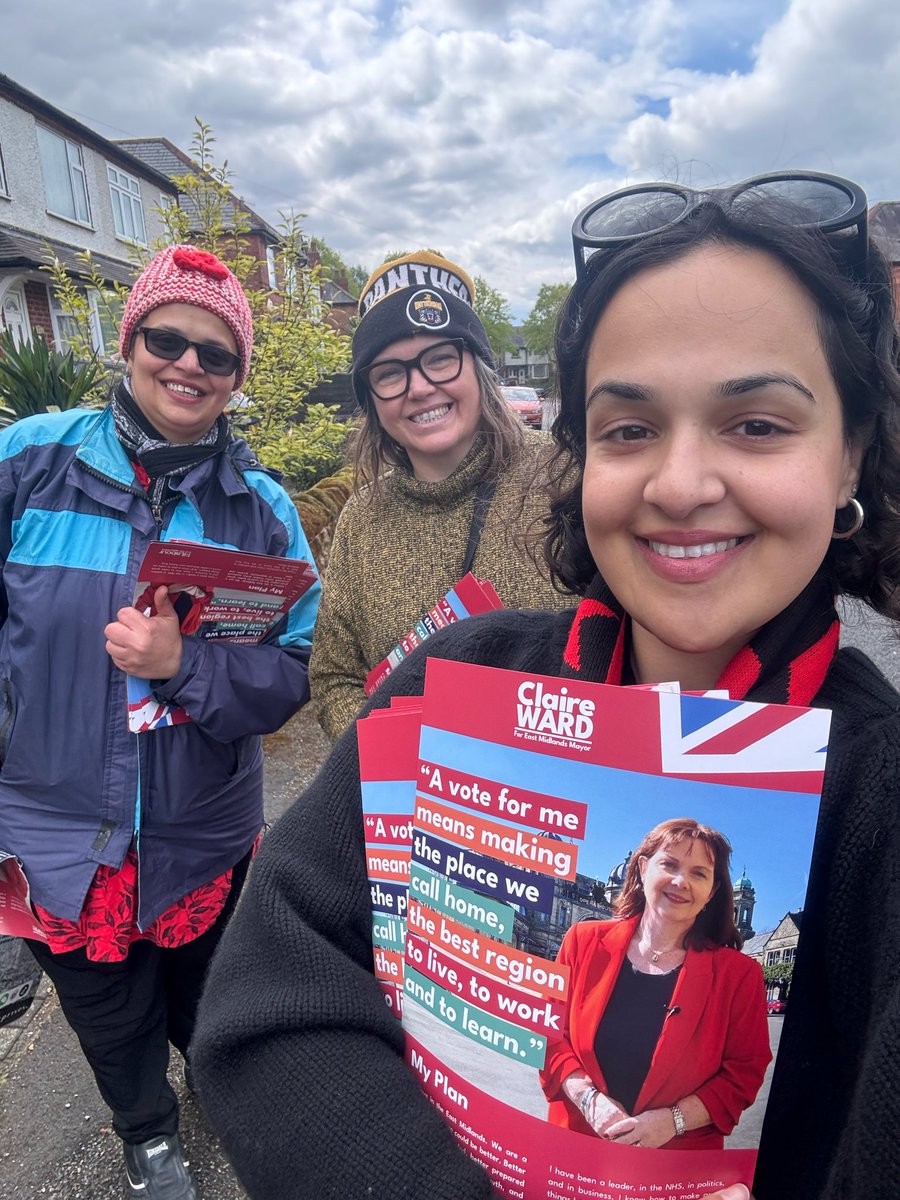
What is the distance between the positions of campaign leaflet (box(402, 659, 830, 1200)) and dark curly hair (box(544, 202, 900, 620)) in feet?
1.50

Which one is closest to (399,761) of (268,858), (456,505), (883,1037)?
(268,858)

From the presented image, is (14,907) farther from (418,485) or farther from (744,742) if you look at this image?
(744,742)

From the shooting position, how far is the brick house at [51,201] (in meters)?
17.5

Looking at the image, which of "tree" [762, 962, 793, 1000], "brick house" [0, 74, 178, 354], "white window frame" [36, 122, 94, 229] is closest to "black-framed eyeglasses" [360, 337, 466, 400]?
"tree" [762, 962, 793, 1000]

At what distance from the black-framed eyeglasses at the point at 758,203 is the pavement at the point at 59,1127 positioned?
1128mm

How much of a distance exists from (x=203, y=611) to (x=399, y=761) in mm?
1220

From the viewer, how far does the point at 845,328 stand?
0.94m

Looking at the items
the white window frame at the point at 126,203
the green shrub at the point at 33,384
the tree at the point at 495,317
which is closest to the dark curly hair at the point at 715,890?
the green shrub at the point at 33,384

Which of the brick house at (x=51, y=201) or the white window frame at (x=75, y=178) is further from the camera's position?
the white window frame at (x=75, y=178)

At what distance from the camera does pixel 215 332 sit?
221 cm

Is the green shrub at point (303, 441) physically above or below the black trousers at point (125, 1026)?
above

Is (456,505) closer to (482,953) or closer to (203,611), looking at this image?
(203,611)

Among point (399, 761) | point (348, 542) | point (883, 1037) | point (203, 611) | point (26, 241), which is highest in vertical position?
point (26, 241)

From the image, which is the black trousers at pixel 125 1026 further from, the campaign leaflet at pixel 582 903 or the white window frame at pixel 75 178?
the white window frame at pixel 75 178
